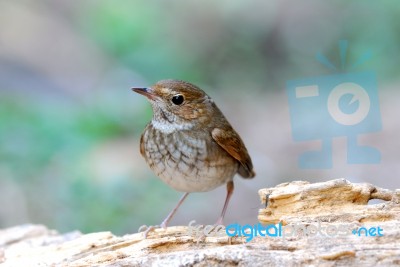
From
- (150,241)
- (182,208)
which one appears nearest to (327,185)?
(150,241)

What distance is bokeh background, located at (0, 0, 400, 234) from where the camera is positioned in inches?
284

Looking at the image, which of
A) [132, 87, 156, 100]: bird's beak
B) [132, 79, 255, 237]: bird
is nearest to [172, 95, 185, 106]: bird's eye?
[132, 79, 255, 237]: bird

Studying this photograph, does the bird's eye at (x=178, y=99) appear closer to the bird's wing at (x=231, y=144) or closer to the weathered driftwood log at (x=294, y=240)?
the bird's wing at (x=231, y=144)

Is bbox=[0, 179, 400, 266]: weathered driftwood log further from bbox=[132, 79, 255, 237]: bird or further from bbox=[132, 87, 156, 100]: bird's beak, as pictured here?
bbox=[132, 87, 156, 100]: bird's beak

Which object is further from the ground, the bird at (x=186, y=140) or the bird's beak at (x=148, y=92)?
the bird's beak at (x=148, y=92)

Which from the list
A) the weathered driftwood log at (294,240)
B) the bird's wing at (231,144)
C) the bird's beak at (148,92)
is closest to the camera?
the weathered driftwood log at (294,240)

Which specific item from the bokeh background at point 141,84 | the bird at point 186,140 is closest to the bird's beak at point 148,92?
the bird at point 186,140

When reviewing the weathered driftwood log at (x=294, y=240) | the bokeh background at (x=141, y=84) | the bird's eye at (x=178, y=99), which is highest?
the bokeh background at (x=141, y=84)

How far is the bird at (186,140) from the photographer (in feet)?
14.4

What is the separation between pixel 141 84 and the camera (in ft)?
26.6

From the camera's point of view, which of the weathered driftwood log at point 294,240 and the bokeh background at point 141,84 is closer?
the weathered driftwood log at point 294,240

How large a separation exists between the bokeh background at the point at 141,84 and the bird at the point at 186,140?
2520 millimetres

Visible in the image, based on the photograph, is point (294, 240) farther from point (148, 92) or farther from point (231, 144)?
point (148, 92)

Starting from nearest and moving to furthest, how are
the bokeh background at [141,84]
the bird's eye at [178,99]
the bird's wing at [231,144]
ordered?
the bird's eye at [178,99] < the bird's wing at [231,144] < the bokeh background at [141,84]
